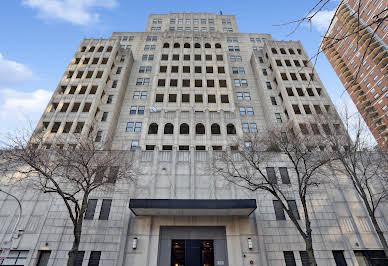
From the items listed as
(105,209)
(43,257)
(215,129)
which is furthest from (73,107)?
(215,129)

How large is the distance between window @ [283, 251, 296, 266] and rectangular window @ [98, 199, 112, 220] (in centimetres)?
1655

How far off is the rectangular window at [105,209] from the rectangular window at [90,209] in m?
0.78

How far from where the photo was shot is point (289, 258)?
1897cm

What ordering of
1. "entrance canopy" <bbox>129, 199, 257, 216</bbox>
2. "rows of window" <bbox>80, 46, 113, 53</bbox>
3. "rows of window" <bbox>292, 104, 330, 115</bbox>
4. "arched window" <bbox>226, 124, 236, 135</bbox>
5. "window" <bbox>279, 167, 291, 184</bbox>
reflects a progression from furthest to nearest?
1. "rows of window" <bbox>80, 46, 113, 53</bbox>
2. "rows of window" <bbox>292, 104, 330, 115</bbox>
3. "arched window" <bbox>226, 124, 236, 135</bbox>
4. "window" <bbox>279, 167, 291, 184</bbox>
5. "entrance canopy" <bbox>129, 199, 257, 216</bbox>

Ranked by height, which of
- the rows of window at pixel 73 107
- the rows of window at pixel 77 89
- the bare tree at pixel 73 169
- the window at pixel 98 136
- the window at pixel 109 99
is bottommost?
the bare tree at pixel 73 169

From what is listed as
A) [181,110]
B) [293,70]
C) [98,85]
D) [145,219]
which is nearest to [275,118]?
[293,70]

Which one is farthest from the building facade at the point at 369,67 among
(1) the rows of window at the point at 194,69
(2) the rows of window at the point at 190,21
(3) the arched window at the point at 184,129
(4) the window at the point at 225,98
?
(3) the arched window at the point at 184,129

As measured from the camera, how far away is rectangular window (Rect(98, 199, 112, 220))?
20.6 m

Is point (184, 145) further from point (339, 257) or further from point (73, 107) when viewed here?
point (339, 257)

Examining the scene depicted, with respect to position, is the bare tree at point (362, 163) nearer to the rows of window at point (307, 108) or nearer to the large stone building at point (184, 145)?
the large stone building at point (184, 145)

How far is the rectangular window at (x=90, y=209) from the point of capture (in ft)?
67.5

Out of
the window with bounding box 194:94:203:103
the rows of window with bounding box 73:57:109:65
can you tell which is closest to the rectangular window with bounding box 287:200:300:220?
the window with bounding box 194:94:203:103

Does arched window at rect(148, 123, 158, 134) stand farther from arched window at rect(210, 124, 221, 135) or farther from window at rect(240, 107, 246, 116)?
window at rect(240, 107, 246, 116)

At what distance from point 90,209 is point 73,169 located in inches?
165
